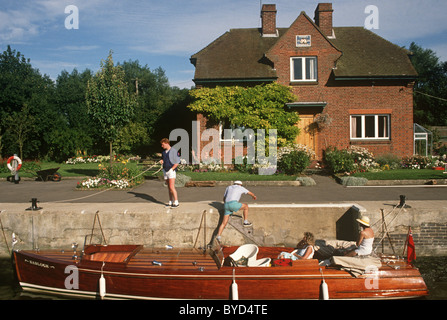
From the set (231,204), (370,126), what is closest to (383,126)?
(370,126)

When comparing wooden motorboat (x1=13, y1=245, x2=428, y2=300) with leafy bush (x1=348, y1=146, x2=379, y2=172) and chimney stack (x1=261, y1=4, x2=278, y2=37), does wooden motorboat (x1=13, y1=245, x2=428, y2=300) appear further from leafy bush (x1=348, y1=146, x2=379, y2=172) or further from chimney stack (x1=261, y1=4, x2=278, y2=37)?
chimney stack (x1=261, y1=4, x2=278, y2=37)

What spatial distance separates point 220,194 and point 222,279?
607 centimetres

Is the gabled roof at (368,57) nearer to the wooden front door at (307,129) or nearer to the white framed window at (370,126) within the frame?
the white framed window at (370,126)

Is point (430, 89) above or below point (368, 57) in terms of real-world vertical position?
above

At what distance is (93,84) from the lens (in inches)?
641

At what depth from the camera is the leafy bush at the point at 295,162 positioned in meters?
17.1

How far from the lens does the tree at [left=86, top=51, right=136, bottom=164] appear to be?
53.6 feet

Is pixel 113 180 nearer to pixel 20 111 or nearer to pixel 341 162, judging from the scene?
pixel 341 162

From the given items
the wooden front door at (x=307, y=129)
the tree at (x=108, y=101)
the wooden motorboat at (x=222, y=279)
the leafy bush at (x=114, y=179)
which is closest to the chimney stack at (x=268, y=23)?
the wooden front door at (x=307, y=129)

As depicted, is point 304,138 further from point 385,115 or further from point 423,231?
point 423,231

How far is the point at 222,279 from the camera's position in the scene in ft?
25.6

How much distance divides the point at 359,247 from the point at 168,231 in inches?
197

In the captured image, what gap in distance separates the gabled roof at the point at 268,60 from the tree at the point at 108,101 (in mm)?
5037
